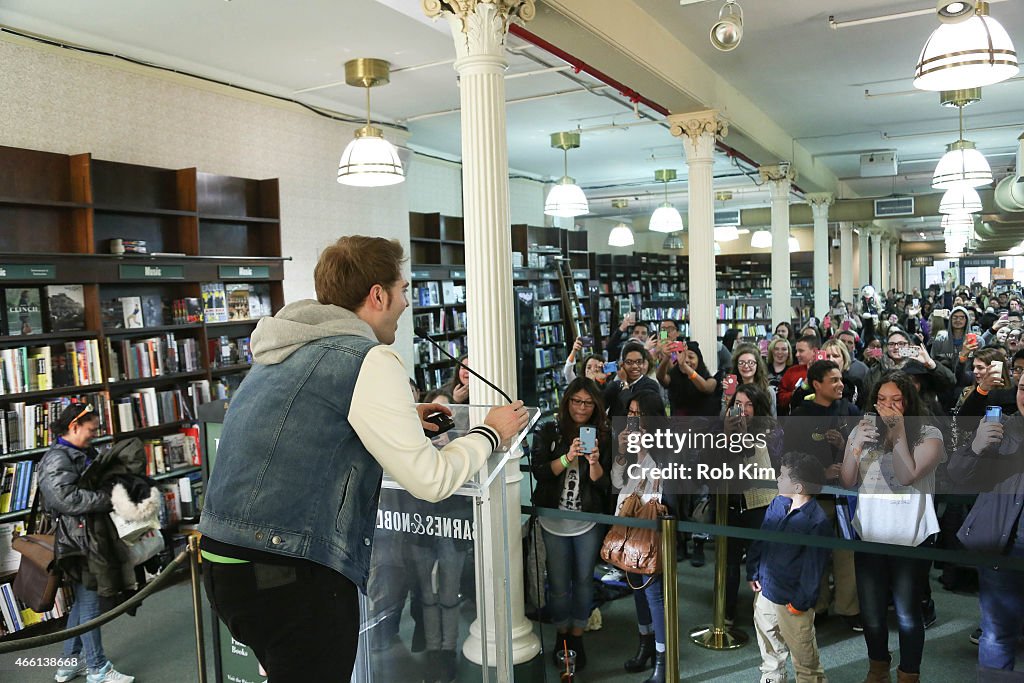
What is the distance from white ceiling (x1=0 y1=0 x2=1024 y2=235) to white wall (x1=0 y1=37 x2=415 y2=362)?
18 cm

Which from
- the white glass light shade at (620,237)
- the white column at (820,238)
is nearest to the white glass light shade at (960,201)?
the white column at (820,238)

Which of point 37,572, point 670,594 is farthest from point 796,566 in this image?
point 37,572

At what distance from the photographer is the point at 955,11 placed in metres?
3.56

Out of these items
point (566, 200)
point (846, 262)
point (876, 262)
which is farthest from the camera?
point (876, 262)

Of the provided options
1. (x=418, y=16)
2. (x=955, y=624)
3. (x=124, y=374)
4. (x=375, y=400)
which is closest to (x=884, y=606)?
(x=955, y=624)

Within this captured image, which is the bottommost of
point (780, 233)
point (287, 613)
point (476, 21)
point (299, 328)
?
point (287, 613)

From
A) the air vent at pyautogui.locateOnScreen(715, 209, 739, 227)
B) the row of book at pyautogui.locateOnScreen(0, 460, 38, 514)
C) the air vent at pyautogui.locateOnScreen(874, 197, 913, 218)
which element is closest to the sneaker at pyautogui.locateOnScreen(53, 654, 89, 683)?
the row of book at pyautogui.locateOnScreen(0, 460, 38, 514)

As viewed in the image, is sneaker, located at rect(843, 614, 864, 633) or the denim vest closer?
the denim vest

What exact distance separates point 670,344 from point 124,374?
4.23 metres

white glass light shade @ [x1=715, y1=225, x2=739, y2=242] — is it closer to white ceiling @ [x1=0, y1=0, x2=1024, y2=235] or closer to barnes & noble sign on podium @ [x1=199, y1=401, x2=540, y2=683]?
white ceiling @ [x1=0, y1=0, x2=1024, y2=235]

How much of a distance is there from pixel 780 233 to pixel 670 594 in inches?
348

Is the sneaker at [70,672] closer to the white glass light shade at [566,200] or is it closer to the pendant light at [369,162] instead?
the pendant light at [369,162]

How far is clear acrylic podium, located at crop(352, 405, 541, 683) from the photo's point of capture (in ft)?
7.77

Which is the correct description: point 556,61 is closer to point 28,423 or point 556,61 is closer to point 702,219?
point 702,219
